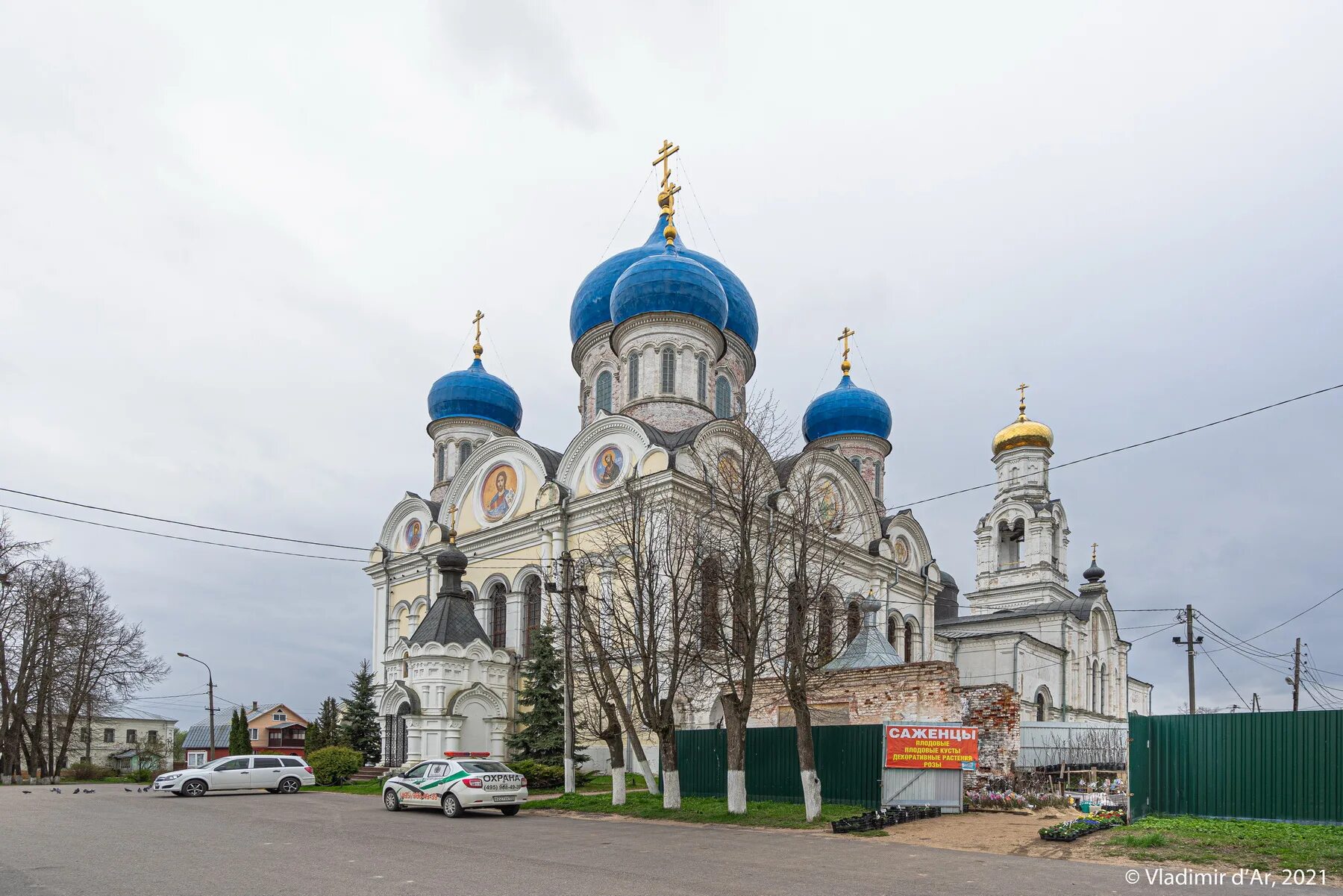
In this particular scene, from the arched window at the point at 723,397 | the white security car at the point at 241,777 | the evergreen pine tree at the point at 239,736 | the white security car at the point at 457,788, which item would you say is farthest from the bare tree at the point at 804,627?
the evergreen pine tree at the point at 239,736

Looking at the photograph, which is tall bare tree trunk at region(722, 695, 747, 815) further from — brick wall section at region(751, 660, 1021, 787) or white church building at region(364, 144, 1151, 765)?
white church building at region(364, 144, 1151, 765)

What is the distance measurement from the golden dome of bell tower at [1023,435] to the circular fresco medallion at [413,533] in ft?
87.0

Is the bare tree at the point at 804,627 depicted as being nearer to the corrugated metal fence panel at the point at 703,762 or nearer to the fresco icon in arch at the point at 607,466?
the corrugated metal fence panel at the point at 703,762

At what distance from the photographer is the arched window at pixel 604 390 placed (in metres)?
35.3

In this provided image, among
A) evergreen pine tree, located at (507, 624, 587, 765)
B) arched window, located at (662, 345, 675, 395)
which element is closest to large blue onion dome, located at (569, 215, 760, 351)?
arched window, located at (662, 345, 675, 395)

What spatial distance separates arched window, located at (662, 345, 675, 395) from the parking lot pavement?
17715mm

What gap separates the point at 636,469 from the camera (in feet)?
90.3

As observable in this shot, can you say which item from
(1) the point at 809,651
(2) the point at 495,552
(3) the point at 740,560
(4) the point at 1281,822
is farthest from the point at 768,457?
(2) the point at 495,552

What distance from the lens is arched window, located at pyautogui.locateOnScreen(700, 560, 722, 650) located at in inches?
680

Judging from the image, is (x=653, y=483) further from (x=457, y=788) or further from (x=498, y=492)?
(x=457, y=788)

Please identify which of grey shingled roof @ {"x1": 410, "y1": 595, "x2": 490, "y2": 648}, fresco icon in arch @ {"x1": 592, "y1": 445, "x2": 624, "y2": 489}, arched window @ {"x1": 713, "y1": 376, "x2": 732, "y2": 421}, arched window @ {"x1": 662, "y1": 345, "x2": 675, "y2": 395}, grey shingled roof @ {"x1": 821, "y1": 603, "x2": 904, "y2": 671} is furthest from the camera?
arched window @ {"x1": 713, "y1": 376, "x2": 732, "y2": 421}

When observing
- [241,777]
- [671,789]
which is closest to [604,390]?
[241,777]

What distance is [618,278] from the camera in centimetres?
3572

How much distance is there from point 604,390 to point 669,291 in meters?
5.49
